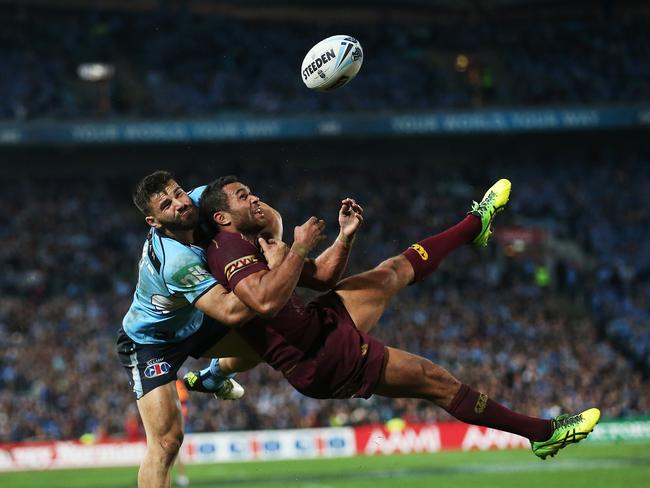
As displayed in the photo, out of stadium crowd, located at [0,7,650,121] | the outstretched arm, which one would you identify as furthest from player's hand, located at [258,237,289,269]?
stadium crowd, located at [0,7,650,121]

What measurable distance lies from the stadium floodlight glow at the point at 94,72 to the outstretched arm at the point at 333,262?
86.0ft

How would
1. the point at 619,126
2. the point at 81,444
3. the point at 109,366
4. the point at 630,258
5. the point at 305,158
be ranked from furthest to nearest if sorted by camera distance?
1. the point at 305,158
2. the point at 619,126
3. the point at 630,258
4. the point at 109,366
5. the point at 81,444

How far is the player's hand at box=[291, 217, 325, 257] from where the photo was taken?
Answer: 7.89m

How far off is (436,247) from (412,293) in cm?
2093

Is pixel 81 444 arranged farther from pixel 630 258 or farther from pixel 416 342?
pixel 630 258

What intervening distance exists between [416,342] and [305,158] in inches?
408

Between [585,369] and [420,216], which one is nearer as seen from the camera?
[585,369]

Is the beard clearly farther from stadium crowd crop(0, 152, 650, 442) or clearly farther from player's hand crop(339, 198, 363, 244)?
stadium crowd crop(0, 152, 650, 442)

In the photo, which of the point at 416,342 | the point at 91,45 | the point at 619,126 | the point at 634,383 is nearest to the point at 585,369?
the point at 634,383

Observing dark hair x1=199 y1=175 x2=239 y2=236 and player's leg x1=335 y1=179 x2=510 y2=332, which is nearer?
dark hair x1=199 y1=175 x2=239 y2=236

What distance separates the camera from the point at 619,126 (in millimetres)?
33438

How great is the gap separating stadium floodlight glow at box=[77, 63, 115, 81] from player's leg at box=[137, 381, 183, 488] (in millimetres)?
25783

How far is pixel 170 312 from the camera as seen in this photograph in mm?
8852

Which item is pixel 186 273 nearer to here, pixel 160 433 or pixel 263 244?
pixel 263 244
